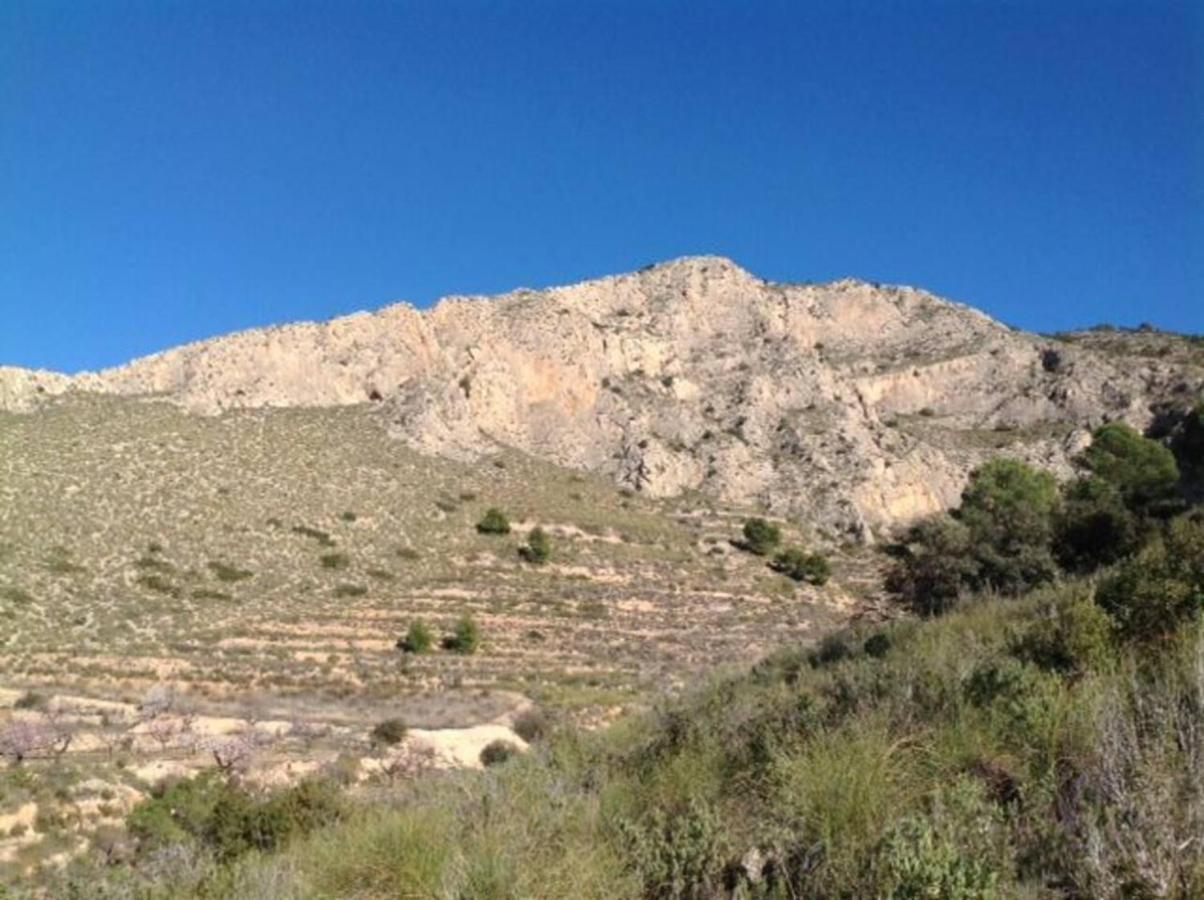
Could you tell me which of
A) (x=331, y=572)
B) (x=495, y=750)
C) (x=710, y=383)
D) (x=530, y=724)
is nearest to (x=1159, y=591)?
(x=495, y=750)

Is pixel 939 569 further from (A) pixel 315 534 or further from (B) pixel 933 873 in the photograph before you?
(A) pixel 315 534

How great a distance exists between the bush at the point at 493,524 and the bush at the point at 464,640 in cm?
1542

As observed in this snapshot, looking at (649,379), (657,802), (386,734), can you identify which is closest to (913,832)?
(657,802)

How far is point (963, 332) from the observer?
94875mm

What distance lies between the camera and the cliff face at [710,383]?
63.1 m

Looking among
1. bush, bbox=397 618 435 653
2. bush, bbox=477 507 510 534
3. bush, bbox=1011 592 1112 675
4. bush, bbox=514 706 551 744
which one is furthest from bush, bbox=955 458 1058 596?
bush, bbox=477 507 510 534

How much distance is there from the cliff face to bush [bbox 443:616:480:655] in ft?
84.5

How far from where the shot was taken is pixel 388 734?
2253cm

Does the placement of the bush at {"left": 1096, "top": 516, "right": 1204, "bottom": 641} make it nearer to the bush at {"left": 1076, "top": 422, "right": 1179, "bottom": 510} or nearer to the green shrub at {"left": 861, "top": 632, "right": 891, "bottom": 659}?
the green shrub at {"left": 861, "top": 632, "right": 891, "bottom": 659}

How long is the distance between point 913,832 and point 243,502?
48.0 m

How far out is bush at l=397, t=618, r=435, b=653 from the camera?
3497 cm

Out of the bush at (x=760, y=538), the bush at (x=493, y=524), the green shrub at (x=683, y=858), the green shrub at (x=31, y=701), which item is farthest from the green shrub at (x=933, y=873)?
the bush at (x=760, y=538)

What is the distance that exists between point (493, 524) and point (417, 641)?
17.4m

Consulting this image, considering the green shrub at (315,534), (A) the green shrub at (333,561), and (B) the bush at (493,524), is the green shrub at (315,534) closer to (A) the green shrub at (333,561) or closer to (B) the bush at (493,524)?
(A) the green shrub at (333,561)
